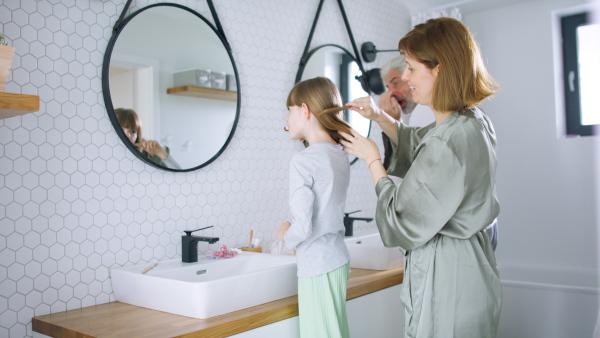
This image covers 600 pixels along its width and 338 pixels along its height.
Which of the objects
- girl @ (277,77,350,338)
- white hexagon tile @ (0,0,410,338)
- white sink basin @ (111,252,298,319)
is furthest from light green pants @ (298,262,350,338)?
white hexagon tile @ (0,0,410,338)

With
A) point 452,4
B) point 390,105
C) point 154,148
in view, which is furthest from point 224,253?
point 452,4

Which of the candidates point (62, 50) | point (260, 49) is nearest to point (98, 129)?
point (62, 50)

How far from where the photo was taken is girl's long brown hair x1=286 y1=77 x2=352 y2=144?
6.35 ft

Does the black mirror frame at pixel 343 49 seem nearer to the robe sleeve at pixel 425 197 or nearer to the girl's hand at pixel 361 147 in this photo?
the girl's hand at pixel 361 147

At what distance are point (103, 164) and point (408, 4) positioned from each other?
2496mm

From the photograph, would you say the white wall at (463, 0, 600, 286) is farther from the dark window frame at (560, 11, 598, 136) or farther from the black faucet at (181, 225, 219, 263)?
the black faucet at (181, 225, 219, 263)

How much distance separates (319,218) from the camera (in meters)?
1.87

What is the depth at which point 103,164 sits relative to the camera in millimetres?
2000

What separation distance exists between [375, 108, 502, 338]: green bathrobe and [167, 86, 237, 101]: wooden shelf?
101 centimetres

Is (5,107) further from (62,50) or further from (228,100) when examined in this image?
(228,100)

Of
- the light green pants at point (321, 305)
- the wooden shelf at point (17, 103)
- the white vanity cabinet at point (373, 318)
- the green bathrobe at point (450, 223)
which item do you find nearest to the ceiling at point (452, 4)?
the white vanity cabinet at point (373, 318)

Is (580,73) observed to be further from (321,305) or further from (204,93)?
(321,305)

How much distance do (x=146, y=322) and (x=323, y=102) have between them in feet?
3.03

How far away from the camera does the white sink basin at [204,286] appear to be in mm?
1728
